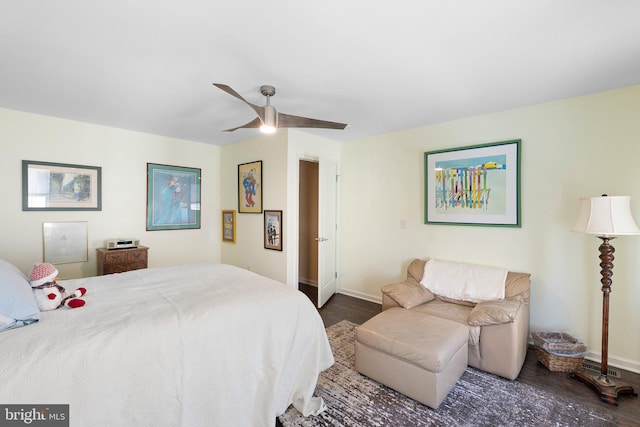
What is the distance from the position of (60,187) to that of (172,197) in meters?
1.30

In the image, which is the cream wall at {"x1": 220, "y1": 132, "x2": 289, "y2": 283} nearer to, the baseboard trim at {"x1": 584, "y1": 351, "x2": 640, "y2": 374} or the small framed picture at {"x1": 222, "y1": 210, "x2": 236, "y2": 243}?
the small framed picture at {"x1": 222, "y1": 210, "x2": 236, "y2": 243}

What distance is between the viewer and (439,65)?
218 cm

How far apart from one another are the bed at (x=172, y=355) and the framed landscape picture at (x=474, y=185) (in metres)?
2.27

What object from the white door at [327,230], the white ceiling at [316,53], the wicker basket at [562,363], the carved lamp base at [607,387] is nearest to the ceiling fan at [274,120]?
the white ceiling at [316,53]

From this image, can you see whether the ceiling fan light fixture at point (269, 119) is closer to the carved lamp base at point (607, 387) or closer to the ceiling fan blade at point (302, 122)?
the ceiling fan blade at point (302, 122)

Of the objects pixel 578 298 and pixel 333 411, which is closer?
pixel 333 411

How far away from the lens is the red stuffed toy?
1.68 metres

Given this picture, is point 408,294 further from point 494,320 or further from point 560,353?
point 560,353

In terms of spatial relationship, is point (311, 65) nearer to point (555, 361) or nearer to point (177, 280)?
point (177, 280)

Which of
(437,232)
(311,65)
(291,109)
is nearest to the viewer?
(311,65)

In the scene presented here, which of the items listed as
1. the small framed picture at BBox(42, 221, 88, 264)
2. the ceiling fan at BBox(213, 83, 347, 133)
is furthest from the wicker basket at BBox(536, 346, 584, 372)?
the small framed picture at BBox(42, 221, 88, 264)

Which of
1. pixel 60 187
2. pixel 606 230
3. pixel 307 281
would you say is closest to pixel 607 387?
pixel 606 230

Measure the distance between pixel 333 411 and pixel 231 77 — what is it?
2.62m

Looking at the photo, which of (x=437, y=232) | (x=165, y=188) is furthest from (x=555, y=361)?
(x=165, y=188)
